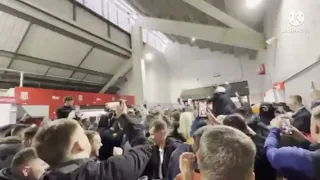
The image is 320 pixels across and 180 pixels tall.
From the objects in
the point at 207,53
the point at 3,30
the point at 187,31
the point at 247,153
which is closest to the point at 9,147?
the point at 247,153

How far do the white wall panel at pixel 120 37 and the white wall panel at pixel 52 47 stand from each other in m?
1.25

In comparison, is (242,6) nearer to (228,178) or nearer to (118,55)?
(118,55)

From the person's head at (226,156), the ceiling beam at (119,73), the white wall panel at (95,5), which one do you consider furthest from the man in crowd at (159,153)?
the ceiling beam at (119,73)

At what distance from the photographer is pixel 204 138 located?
1.04 metres

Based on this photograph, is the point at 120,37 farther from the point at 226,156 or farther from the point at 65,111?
the point at 226,156

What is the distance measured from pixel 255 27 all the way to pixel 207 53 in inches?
201

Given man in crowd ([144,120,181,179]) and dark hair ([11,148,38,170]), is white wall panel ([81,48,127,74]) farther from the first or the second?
dark hair ([11,148,38,170])

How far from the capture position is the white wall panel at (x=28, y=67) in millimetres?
8289

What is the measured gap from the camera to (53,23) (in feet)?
24.7

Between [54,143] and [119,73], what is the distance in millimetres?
11789

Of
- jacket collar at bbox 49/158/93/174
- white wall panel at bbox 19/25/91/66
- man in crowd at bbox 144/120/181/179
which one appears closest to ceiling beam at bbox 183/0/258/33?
white wall panel at bbox 19/25/91/66

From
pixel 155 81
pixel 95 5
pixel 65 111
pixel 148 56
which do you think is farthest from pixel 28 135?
pixel 155 81

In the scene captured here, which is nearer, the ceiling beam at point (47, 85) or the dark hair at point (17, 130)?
the dark hair at point (17, 130)

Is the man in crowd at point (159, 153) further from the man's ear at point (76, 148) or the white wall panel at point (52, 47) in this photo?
the white wall panel at point (52, 47)
